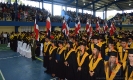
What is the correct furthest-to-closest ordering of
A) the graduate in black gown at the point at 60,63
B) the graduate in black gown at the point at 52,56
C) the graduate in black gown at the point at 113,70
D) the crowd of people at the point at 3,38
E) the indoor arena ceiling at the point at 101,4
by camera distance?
the indoor arena ceiling at the point at 101,4
the crowd of people at the point at 3,38
the graduate in black gown at the point at 52,56
the graduate in black gown at the point at 60,63
the graduate in black gown at the point at 113,70

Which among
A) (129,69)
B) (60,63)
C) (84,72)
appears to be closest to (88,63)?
(84,72)

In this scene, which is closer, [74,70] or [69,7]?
[74,70]

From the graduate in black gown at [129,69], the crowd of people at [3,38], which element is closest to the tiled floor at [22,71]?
the graduate in black gown at [129,69]

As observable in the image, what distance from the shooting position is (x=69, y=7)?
32.1 meters

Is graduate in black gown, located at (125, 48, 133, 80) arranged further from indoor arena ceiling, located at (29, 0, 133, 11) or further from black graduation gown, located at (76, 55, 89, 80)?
indoor arena ceiling, located at (29, 0, 133, 11)

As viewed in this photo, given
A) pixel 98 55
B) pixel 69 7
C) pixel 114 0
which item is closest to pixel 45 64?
pixel 98 55

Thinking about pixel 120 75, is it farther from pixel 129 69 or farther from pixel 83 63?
pixel 83 63

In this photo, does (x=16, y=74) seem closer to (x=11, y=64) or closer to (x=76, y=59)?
(x=11, y=64)

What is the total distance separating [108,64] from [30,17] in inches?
598

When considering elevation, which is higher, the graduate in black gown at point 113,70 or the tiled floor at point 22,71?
the graduate in black gown at point 113,70

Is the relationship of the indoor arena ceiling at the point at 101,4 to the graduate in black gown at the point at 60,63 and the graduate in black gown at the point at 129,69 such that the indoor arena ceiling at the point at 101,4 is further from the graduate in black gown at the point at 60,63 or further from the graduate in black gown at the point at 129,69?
the graduate in black gown at the point at 129,69

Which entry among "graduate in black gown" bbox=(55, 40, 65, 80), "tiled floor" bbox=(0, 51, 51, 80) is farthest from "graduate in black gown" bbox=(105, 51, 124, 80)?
"tiled floor" bbox=(0, 51, 51, 80)

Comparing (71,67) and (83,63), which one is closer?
(83,63)

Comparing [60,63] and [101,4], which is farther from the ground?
[101,4]
